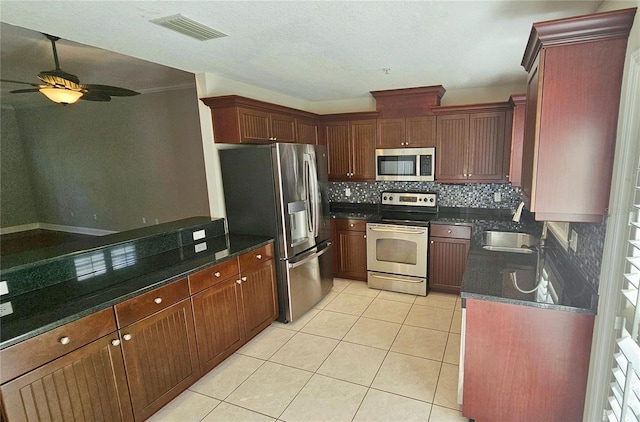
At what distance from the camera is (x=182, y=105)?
5.20 m

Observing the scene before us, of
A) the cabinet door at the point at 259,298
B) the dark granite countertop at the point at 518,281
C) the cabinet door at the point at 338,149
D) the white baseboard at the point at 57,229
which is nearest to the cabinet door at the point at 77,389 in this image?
the cabinet door at the point at 259,298

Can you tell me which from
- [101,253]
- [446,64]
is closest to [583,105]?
[446,64]

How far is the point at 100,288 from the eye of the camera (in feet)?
6.26

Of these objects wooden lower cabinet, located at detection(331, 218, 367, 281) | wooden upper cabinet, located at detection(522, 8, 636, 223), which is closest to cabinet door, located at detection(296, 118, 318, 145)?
wooden lower cabinet, located at detection(331, 218, 367, 281)

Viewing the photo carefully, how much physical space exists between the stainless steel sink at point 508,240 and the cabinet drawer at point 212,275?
7.07 feet

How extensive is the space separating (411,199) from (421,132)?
2.79 ft

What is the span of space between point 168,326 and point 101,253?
28.5 inches

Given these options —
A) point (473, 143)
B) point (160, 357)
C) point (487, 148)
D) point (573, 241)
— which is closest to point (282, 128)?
point (473, 143)

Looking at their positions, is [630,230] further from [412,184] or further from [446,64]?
[412,184]

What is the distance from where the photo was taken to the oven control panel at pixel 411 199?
13.1 ft

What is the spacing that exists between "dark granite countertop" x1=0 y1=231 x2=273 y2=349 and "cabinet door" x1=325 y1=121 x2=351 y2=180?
193 cm

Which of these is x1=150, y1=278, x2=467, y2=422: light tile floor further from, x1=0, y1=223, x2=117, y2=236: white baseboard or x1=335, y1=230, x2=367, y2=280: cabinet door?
x1=0, y1=223, x2=117, y2=236: white baseboard

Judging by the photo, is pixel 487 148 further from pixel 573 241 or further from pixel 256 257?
pixel 256 257

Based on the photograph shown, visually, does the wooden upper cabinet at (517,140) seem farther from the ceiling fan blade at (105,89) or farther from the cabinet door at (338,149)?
the ceiling fan blade at (105,89)
